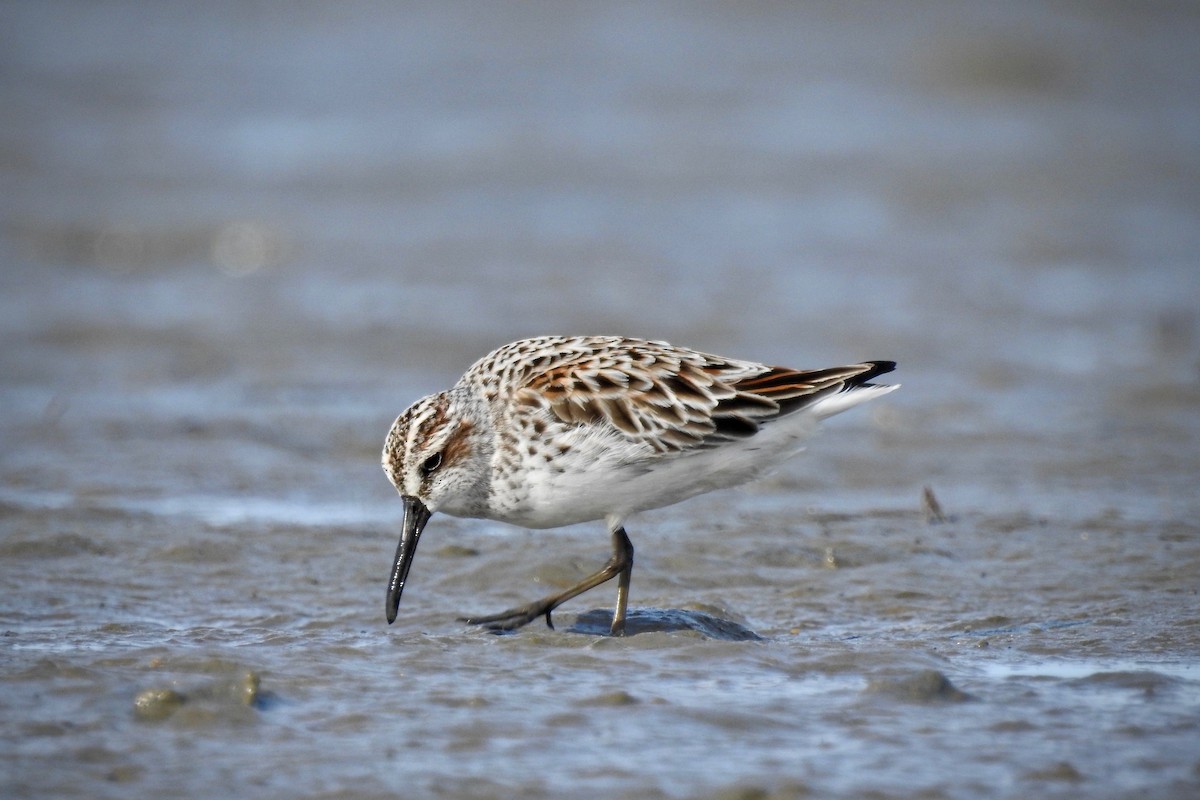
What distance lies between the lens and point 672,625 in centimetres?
717

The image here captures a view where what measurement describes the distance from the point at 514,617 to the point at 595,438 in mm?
1006

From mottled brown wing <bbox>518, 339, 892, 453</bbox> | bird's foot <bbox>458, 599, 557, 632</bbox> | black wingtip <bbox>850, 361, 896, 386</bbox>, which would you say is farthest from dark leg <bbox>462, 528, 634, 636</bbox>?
black wingtip <bbox>850, 361, 896, 386</bbox>

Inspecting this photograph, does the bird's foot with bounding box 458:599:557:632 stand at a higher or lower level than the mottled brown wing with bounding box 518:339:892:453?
lower

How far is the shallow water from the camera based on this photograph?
19.0ft

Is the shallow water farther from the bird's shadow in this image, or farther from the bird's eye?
the bird's eye

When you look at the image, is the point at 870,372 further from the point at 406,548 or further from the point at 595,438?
the point at 406,548

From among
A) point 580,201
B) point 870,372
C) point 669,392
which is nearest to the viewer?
point 669,392

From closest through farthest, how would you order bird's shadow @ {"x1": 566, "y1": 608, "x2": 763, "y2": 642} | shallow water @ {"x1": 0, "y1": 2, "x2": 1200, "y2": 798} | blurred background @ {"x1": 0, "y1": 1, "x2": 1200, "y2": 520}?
shallow water @ {"x1": 0, "y1": 2, "x2": 1200, "y2": 798} → bird's shadow @ {"x1": 566, "y1": 608, "x2": 763, "y2": 642} → blurred background @ {"x1": 0, "y1": 1, "x2": 1200, "y2": 520}

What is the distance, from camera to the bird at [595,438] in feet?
23.5

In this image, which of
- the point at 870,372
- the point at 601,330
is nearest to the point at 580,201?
the point at 601,330

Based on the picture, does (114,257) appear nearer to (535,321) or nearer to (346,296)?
(346,296)

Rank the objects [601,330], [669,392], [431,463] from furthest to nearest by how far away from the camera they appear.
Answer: [601,330], [669,392], [431,463]

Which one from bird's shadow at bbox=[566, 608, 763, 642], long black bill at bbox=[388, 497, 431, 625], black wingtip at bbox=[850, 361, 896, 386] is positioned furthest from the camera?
black wingtip at bbox=[850, 361, 896, 386]

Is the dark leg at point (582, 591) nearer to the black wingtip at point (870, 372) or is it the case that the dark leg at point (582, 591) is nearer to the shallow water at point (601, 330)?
the shallow water at point (601, 330)
